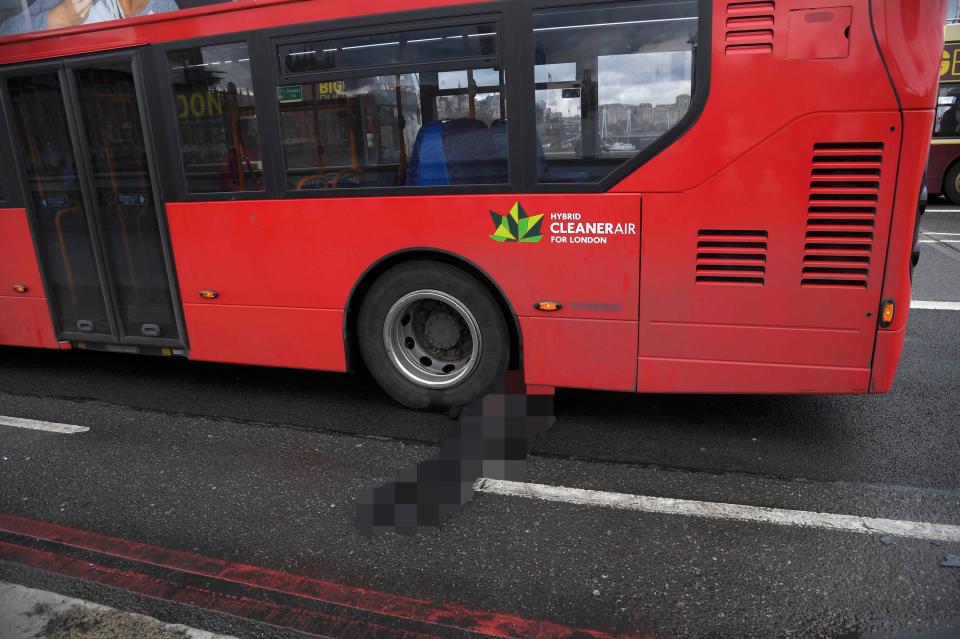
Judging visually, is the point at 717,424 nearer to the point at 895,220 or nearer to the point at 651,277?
the point at 651,277

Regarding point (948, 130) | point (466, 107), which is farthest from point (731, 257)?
point (948, 130)

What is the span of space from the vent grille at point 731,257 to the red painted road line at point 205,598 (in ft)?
8.22

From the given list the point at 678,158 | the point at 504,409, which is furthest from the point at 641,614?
the point at 678,158

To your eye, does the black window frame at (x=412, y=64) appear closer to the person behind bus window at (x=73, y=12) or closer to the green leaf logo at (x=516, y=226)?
the green leaf logo at (x=516, y=226)

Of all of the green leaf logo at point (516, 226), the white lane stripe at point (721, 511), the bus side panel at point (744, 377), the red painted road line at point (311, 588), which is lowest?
the white lane stripe at point (721, 511)

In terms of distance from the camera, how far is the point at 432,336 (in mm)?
4879

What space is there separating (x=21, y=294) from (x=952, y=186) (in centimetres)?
1753

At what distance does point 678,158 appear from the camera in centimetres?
391

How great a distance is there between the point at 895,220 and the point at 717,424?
1625 mm

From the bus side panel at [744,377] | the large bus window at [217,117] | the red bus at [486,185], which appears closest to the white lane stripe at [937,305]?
the red bus at [486,185]

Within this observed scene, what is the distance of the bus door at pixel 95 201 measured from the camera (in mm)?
5117

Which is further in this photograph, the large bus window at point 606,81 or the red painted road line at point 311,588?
the large bus window at point 606,81

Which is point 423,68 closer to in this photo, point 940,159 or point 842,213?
point 842,213

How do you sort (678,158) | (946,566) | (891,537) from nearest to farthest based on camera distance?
(946,566), (891,537), (678,158)
